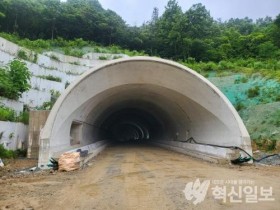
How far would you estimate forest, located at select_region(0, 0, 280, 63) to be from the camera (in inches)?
1847

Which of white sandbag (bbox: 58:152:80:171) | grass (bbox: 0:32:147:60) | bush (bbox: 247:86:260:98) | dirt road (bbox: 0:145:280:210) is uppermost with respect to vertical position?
grass (bbox: 0:32:147:60)

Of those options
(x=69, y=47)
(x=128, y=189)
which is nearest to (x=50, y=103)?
(x=128, y=189)

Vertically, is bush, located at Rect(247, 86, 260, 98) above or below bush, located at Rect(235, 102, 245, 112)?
above

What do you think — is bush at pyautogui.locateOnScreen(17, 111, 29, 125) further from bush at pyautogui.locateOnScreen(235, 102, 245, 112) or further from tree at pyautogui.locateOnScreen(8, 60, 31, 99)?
bush at pyautogui.locateOnScreen(235, 102, 245, 112)

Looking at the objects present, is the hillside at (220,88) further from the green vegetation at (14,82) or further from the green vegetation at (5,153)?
the green vegetation at (14,82)

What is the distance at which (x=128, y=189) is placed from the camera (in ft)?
24.7

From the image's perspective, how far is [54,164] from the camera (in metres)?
11.6

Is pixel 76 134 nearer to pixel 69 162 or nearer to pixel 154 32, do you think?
pixel 69 162

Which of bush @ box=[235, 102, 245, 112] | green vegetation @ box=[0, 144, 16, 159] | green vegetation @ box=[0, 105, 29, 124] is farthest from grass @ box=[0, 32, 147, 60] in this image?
green vegetation @ box=[0, 144, 16, 159]

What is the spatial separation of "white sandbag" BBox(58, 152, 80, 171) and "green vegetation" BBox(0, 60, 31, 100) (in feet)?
25.9

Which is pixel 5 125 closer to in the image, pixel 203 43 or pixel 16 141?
pixel 16 141

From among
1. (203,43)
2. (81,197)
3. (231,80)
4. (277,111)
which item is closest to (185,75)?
(277,111)

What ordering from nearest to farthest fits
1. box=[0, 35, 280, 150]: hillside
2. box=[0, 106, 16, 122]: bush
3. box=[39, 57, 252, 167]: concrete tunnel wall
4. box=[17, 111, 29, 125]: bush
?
box=[39, 57, 252, 167]: concrete tunnel wall → box=[0, 106, 16, 122]: bush → box=[0, 35, 280, 150]: hillside → box=[17, 111, 29, 125]: bush

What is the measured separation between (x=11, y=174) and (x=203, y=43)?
139 ft
